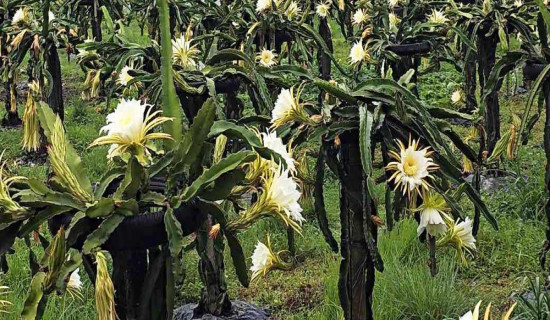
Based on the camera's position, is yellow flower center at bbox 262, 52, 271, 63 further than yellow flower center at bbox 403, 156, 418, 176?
Yes

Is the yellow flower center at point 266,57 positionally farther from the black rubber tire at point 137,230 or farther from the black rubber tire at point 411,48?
the black rubber tire at point 137,230

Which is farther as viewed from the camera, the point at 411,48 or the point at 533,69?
the point at 411,48

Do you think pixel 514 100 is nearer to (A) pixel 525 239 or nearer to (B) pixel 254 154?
(A) pixel 525 239

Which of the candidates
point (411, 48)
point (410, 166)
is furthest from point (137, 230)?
point (411, 48)

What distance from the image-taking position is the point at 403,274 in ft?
6.56

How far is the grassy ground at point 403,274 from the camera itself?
1899 mm

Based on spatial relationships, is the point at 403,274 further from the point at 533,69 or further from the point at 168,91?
the point at 168,91

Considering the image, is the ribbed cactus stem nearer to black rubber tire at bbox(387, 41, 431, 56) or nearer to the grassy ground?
the grassy ground

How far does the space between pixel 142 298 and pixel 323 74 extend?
3083mm

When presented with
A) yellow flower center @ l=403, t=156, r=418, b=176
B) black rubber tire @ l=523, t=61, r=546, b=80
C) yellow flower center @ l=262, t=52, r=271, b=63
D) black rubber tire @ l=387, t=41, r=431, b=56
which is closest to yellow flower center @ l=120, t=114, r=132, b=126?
yellow flower center @ l=403, t=156, r=418, b=176

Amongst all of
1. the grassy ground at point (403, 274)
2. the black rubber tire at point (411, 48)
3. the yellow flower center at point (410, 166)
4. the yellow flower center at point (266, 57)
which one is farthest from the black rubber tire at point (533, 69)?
the black rubber tire at point (411, 48)

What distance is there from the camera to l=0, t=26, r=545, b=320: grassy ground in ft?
6.23

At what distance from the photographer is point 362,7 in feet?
14.8

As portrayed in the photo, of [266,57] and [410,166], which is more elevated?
[266,57]
